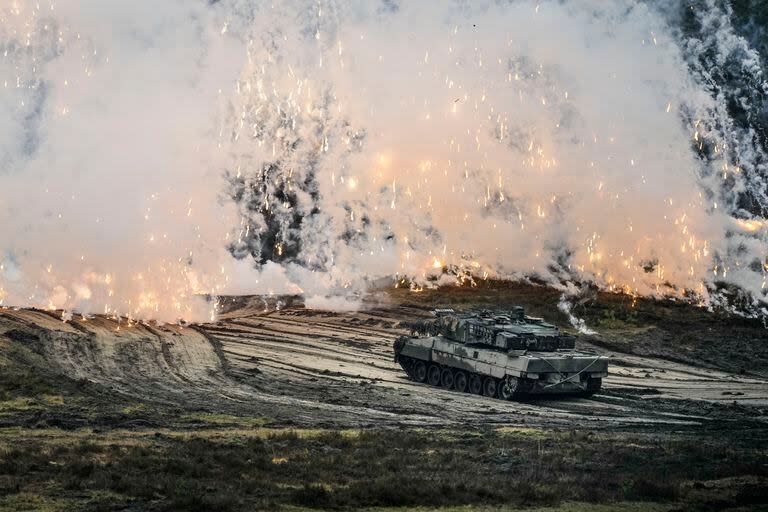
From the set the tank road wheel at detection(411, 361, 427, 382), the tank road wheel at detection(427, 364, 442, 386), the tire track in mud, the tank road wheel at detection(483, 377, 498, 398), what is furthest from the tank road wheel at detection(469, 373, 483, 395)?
the tank road wheel at detection(411, 361, 427, 382)

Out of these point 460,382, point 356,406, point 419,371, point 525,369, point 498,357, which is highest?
point 498,357

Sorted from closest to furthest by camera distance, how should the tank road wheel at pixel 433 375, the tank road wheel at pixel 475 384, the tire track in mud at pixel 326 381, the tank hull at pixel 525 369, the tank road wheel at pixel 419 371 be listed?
the tire track in mud at pixel 326 381 → the tank hull at pixel 525 369 → the tank road wheel at pixel 475 384 → the tank road wheel at pixel 433 375 → the tank road wheel at pixel 419 371

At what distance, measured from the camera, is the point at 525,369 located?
3231cm

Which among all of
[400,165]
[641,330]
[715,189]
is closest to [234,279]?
[400,165]

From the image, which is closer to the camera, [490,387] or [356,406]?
[356,406]

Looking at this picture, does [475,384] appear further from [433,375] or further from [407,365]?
[407,365]

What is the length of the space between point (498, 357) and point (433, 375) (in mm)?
4323

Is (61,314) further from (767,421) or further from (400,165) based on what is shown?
(767,421)

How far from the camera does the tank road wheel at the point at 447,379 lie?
36.5 m

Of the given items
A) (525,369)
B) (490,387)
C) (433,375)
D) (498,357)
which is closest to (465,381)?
(490,387)

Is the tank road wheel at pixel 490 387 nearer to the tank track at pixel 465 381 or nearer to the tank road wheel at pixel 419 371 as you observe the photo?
the tank track at pixel 465 381

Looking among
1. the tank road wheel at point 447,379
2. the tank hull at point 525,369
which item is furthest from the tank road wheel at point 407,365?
the tank hull at point 525,369

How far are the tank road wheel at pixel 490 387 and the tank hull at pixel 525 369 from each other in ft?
0.12

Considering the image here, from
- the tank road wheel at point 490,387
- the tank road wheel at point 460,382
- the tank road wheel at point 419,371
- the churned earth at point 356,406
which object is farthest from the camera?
the tank road wheel at point 419,371
